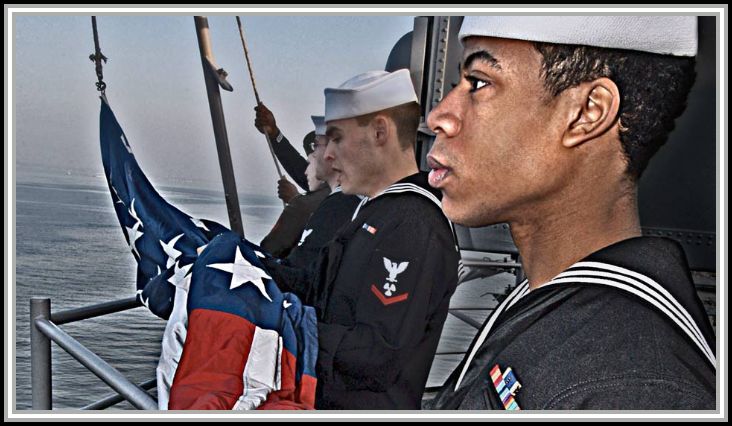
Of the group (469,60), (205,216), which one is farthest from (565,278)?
(205,216)

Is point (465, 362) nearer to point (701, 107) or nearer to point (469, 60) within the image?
point (469, 60)

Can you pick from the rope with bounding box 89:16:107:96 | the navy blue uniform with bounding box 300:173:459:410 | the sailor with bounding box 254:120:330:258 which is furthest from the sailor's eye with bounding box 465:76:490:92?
Answer: the rope with bounding box 89:16:107:96

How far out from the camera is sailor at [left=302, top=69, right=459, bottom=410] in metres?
1.64

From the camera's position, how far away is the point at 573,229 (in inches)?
28.3

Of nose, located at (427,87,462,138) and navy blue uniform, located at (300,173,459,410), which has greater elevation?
nose, located at (427,87,462,138)

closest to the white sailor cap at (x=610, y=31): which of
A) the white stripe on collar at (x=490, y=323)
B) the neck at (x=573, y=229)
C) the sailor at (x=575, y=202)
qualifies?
the sailor at (x=575, y=202)

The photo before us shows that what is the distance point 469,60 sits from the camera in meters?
0.76

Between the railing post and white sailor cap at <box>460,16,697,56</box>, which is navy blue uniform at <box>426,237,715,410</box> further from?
the railing post

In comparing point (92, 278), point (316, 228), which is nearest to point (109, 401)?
point (92, 278)

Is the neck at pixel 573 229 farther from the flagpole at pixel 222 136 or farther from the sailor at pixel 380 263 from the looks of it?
the flagpole at pixel 222 136

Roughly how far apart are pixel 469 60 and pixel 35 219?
1316mm

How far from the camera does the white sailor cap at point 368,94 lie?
1759mm

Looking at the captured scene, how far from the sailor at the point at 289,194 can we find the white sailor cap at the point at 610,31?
3.65 ft

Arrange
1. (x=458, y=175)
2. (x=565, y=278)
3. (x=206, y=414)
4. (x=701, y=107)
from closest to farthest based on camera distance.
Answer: (x=565, y=278)
(x=458, y=175)
(x=206, y=414)
(x=701, y=107)
